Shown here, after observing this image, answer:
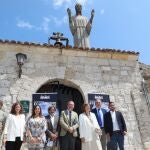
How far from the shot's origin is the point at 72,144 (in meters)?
7.59

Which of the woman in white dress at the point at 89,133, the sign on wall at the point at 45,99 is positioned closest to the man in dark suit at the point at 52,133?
the woman in white dress at the point at 89,133

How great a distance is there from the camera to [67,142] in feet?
24.8

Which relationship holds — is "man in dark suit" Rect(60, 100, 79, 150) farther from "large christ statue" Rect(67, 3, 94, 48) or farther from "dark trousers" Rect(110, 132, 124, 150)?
"large christ statue" Rect(67, 3, 94, 48)

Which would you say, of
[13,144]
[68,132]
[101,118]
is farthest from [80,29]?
[13,144]

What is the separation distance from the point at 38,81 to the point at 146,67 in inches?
171

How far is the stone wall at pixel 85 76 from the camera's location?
33.6 feet

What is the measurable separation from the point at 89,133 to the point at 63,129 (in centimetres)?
61

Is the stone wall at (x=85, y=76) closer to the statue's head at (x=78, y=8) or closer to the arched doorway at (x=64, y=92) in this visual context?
the arched doorway at (x=64, y=92)

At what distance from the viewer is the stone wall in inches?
403

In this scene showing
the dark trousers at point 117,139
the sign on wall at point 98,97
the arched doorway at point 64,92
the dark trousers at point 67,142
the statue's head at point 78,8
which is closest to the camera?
the dark trousers at point 67,142

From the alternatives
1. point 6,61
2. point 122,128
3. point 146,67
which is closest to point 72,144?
point 122,128

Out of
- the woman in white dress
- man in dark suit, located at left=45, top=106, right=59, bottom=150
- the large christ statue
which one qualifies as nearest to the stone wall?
man in dark suit, located at left=45, top=106, right=59, bottom=150

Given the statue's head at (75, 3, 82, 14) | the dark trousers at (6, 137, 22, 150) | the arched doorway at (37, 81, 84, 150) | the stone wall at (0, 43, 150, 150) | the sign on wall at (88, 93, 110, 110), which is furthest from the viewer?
→ the statue's head at (75, 3, 82, 14)

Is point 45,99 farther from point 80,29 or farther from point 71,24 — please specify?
point 71,24
